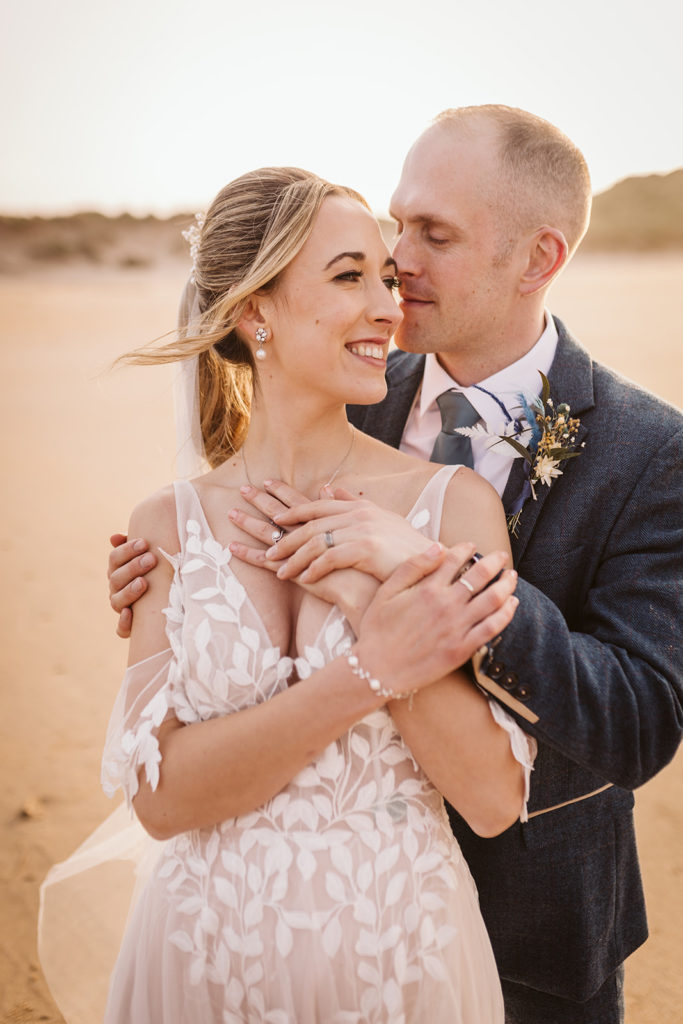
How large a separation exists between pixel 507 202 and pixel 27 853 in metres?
4.26

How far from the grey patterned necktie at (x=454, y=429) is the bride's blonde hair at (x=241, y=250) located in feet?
2.18

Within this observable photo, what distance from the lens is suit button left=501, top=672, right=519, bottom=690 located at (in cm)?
206

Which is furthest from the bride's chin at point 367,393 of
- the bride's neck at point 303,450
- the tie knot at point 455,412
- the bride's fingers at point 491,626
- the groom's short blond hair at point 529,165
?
the groom's short blond hair at point 529,165

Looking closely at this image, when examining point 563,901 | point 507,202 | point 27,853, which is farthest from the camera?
point 27,853

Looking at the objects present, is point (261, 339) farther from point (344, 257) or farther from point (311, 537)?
point (311, 537)

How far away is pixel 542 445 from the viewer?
2.55 meters

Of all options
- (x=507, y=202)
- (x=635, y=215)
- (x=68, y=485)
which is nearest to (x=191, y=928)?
(x=507, y=202)

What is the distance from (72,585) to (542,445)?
24.7 feet

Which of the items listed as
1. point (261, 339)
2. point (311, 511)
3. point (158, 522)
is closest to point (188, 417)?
point (261, 339)

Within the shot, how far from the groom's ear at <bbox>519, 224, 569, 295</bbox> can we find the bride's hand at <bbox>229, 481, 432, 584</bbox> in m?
1.31

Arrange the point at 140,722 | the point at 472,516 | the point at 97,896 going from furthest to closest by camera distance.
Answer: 1. the point at 97,896
2. the point at 472,516
3. the point at 140,722

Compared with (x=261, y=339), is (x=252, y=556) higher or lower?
lower

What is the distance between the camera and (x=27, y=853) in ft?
15.9

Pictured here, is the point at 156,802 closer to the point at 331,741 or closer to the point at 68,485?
the point at 331,741
